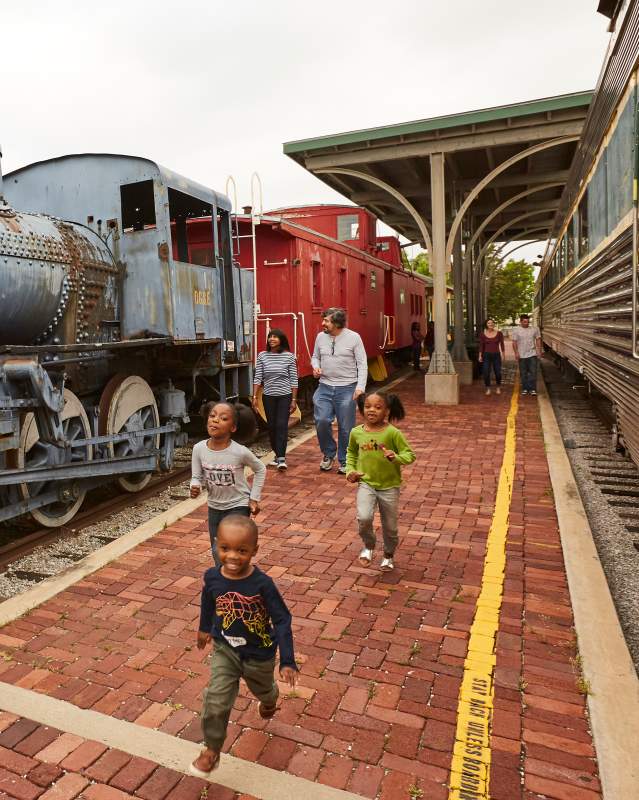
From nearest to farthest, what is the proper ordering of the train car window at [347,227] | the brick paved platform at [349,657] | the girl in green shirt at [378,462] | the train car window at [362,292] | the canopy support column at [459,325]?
1. the brick paved platform at [349,657]
2. the girl in green shirt at [378,462]
3. the train car window at [362,292]
4. the train car window at [347,227]
5. the canopy support column at [459,325]

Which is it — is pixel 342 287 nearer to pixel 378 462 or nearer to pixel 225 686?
pixel 378 462

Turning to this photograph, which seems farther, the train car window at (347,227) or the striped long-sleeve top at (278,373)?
the train car window at (347,227)

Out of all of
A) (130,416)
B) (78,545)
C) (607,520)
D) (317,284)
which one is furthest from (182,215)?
(607,520)

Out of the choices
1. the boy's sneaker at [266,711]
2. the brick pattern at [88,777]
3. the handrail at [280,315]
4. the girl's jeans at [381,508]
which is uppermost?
the handrail at [280,315]

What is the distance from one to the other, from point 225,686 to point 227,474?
4.35 feet

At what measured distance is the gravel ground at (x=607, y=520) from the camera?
367 centimetres

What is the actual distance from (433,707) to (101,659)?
1.67 meters

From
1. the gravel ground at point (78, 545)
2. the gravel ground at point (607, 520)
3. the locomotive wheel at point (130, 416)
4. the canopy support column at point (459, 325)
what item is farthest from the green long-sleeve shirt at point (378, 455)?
the canopy support column at point (459, 325)

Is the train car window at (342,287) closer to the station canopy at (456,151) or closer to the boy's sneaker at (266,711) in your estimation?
the station canopy at (456,151)

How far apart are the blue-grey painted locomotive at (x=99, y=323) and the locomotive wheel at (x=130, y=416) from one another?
13 mm

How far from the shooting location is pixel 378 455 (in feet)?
13.1

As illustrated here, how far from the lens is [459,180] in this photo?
1430 centimetres

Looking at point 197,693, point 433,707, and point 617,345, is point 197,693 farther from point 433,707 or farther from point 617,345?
point 617,345

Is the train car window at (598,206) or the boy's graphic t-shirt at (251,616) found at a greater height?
the train car window at (598,206)
